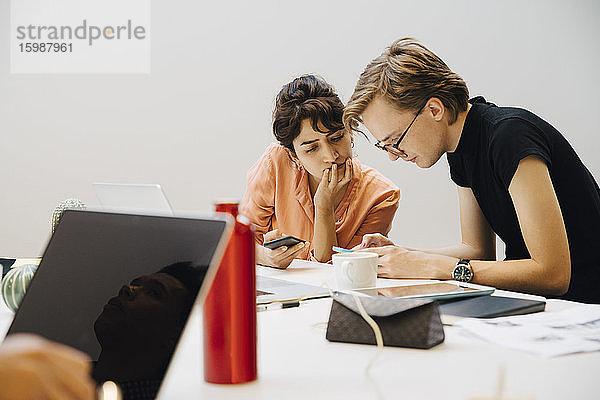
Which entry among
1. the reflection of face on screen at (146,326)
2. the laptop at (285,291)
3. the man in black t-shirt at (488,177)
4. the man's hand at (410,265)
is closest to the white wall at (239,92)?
the man in black t-shirt at (488,177)

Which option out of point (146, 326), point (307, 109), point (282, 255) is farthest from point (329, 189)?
point (146, 326)

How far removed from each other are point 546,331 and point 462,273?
0.54 m

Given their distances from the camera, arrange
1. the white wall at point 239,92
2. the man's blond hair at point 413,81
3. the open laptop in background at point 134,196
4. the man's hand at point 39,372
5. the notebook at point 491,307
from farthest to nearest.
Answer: the white wall at point 239,92
the man's blond hair at point 413,81
the open laptop in background at point 134,196
the notebook at point 491,307
the man's hand at point 39,372

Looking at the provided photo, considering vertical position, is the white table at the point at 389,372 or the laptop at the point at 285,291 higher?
the white table at the point at 389,372

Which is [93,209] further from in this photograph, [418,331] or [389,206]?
[389,206]

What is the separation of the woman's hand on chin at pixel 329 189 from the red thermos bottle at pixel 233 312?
150cm

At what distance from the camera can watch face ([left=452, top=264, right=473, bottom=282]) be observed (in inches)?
60.2

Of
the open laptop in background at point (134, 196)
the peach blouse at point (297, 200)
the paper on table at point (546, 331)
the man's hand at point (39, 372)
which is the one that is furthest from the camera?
the peach blouse at point (297, 200)

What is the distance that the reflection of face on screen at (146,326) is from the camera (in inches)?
26.1

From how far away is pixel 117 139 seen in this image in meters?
3.56

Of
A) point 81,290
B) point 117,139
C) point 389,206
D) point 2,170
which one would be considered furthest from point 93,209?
→ point 2,170

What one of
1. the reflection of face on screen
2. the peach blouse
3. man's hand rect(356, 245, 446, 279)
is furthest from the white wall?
the reflection of face on screen

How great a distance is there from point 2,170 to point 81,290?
3.13 m

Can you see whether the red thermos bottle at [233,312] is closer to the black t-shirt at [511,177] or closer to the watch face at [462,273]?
the watch face at [462,273]
